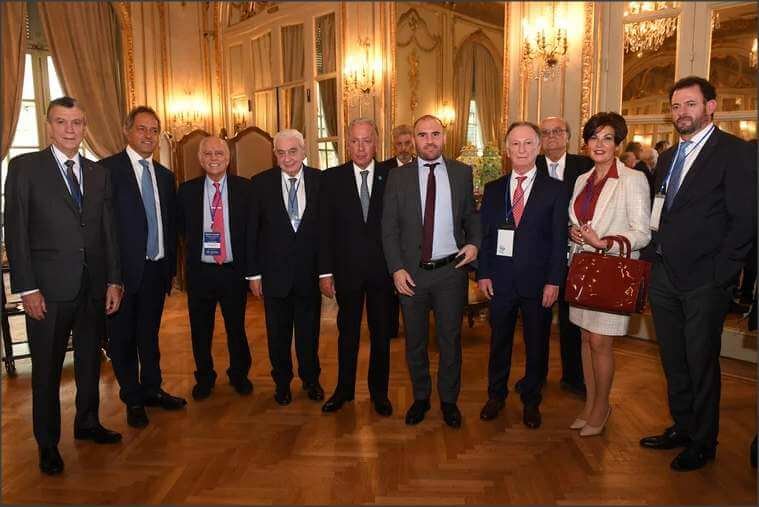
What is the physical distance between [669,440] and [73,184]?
10.5 feet

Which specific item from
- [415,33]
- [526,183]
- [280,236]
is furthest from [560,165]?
[415,33]

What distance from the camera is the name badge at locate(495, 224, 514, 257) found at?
2.97m

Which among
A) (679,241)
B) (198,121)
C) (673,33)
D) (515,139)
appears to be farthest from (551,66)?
(198,121)

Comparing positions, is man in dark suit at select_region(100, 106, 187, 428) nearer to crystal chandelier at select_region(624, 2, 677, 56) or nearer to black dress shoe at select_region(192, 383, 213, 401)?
black dress shoe at select_region(192, 383, 213, 401)

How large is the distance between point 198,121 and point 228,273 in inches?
238

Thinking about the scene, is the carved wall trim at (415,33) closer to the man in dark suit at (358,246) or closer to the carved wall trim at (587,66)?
the carved wall trim at (587,66)

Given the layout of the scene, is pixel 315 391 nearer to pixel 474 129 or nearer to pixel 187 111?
pixel 474 129

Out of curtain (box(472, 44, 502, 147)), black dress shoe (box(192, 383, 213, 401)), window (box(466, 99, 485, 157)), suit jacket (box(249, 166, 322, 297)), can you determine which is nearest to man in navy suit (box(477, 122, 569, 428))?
suit jacket (box(249, 166, 322, 297))

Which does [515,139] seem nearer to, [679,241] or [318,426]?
[679,241]

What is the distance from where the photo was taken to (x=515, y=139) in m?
2.90

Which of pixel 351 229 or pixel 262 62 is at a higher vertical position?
pixel 262 62

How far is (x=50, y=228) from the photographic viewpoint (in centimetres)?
261

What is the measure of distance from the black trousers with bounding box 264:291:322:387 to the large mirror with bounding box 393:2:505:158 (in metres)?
3.28

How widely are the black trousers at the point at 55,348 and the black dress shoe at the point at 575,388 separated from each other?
2831mm
